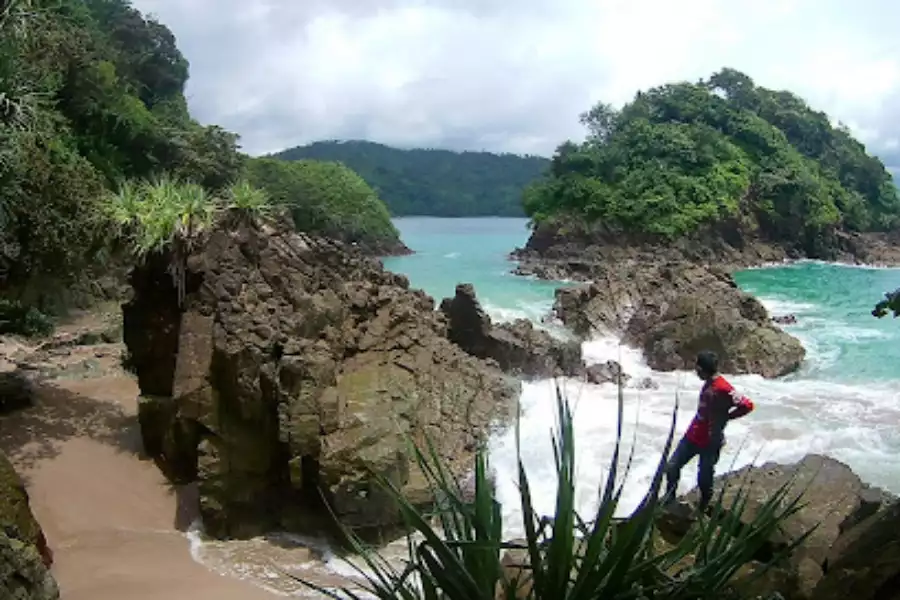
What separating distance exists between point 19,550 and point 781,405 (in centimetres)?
1202

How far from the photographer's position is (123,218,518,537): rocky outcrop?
8258 millimetres

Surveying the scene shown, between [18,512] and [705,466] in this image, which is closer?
[705,466]

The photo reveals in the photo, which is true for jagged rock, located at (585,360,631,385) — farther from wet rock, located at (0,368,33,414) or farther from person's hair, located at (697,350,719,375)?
wet rock, located at (0,368,33,414)

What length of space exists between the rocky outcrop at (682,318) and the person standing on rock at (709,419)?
11.4m

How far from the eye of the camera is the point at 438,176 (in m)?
111

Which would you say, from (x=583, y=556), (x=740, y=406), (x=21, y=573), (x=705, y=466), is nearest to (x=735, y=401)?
(x=740, y=406)

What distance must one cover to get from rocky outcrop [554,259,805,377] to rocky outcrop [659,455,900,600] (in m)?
10.7

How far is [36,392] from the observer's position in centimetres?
1119

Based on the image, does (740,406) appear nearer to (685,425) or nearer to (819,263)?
(685,425)

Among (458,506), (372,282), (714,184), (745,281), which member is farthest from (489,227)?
(458,506)

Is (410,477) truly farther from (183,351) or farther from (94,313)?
(94,313)

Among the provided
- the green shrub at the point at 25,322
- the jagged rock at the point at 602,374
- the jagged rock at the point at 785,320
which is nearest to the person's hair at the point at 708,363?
the jagged rock at the point at 602,374

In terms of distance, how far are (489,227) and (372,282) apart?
83754mm

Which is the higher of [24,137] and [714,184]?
[714,184]
